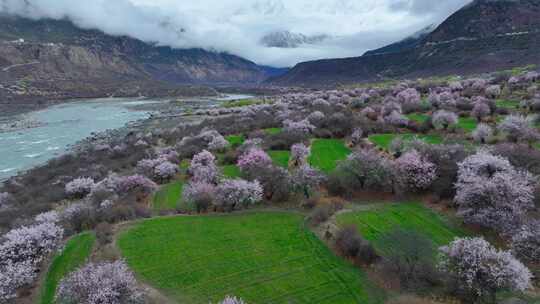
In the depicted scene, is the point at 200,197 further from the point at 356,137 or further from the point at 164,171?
the point at 356,137

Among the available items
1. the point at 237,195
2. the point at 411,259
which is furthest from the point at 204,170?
the point at 411,259

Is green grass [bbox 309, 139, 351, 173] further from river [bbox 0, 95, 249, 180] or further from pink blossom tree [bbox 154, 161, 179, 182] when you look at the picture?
river [bbox 0, 95, 249, 180]

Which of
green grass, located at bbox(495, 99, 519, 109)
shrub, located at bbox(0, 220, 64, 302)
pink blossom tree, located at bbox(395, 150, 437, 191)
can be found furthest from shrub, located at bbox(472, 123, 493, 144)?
shrub, located at bbox(0, 220, 64, 302)

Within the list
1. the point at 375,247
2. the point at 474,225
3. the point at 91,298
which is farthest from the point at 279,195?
the point at 91,298

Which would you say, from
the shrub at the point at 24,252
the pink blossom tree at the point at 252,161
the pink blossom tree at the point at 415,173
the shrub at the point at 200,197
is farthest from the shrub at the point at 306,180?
the shrub at the point at 24,252

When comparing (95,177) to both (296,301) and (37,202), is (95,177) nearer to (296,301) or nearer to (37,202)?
(37,202)
